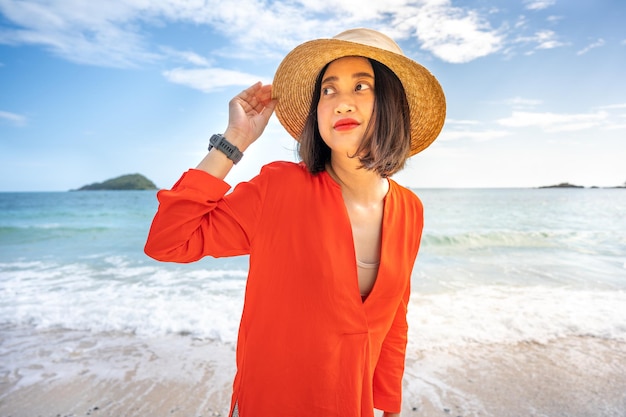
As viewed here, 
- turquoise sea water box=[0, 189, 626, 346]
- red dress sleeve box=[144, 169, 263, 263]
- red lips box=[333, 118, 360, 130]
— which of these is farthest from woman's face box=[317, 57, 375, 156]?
turquoise sea water box=[0, 189, 626, 346]

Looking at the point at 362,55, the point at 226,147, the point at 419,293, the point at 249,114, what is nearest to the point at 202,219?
the point at 226,147

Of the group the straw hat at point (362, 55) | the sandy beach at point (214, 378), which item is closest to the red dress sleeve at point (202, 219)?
the straw hat at point (362, 55)

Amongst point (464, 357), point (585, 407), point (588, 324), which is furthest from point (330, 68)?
point (588, 324)

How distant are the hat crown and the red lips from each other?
0.29 metres

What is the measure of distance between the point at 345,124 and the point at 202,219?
65 centimetres

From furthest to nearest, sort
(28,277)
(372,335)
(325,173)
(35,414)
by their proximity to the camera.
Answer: (28,277)
(35,414)
(325,173)
(372,335)

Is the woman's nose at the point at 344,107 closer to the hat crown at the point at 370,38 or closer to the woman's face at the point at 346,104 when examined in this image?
the woman's face at the point at 346,104

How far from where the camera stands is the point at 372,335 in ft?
5.41

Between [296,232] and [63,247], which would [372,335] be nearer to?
[296,232]

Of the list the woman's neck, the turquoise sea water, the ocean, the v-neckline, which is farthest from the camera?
the turquoise sea water

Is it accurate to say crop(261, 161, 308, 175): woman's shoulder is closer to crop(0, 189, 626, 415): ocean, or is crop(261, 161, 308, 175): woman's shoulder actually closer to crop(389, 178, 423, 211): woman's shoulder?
crop(389, 178, 423, 211): woman's shoulder

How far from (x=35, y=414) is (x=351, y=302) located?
3200mm

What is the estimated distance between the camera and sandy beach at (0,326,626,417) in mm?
3490

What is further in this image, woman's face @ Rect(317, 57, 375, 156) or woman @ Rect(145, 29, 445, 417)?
woman's face @ Rect(317, 57, 375, 156)
